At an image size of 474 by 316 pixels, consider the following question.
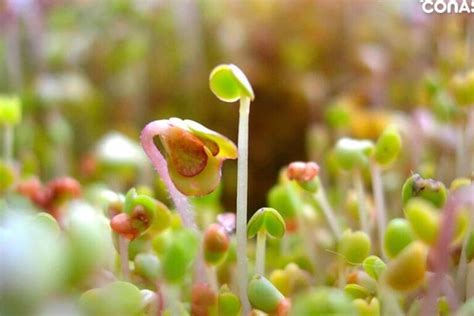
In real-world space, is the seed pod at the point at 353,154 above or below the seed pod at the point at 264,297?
above

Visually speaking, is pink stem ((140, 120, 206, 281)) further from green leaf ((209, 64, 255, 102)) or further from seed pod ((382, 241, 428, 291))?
seed pod ((382, 241, 428, 291))

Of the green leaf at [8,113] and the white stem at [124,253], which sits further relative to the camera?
the green leaf at [8,113]

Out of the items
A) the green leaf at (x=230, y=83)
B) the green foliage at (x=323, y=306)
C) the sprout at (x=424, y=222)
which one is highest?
the green leaf at (x=230, y=83)

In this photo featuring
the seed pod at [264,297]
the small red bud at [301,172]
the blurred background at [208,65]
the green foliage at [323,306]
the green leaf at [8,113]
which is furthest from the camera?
the blurred background at [208,65]

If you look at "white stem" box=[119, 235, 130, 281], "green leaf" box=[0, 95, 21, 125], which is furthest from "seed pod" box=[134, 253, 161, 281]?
"green leaf" box=[0, 95, 21, 125]

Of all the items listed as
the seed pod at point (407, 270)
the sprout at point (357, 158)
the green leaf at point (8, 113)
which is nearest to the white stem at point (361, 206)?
the sprout at point (357, 158)

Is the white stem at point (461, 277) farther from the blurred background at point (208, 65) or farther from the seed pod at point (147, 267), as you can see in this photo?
the blurred background at point (208, 65)

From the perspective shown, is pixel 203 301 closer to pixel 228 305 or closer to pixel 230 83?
pixel 228 305

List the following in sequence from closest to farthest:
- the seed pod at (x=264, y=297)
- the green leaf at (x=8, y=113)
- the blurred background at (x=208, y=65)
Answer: the seed pod at (x=264, y=297) → the green leaf at (x=8, y=113) → the blurred background at (x=208, y=65)
